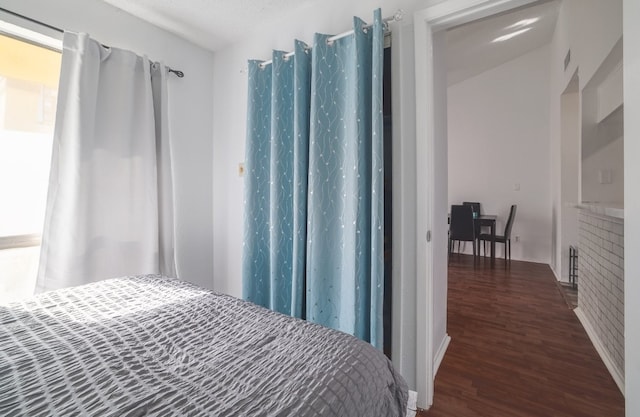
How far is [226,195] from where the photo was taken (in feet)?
8.01

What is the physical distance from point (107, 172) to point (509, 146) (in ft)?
18.1

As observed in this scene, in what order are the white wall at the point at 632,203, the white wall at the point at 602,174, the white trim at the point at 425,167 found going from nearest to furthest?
the white wall at the point at 632,203 → the white trim at the point at 425,167 → the white wall at the point at 602,174

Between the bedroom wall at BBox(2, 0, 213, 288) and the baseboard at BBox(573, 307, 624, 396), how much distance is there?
9.31 ft

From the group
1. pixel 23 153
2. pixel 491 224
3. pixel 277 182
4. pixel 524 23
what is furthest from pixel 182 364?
pixel 524 23

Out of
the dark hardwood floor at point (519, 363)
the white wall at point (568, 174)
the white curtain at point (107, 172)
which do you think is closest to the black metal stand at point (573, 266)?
the white wall at point (568, 174)

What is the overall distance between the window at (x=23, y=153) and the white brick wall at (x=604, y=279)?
3.50 m

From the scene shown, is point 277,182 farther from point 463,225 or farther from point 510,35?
point 510,35

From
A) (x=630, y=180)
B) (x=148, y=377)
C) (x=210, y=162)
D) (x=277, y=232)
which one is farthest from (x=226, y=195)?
(x=630, y=180)

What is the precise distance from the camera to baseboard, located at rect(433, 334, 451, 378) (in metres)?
1.77

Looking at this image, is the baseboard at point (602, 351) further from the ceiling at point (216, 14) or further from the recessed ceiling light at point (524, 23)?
the recessed ceiling light at point (524, 23)

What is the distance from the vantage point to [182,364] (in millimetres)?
759

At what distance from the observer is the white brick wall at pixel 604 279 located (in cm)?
170

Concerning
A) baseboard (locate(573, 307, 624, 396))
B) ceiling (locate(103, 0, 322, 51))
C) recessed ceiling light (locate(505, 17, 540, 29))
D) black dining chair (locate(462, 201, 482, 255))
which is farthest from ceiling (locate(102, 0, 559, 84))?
black dining chair (locate(462, 201, 482, 255))

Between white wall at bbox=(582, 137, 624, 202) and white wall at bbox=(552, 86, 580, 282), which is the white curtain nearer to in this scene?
white wall at bbox=(582, 137, 624, 202)
